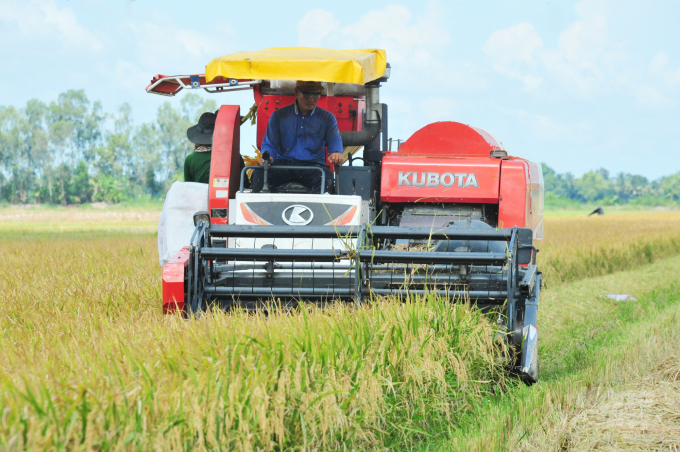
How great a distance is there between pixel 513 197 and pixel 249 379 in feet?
11.5

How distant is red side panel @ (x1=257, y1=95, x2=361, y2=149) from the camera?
606 cm

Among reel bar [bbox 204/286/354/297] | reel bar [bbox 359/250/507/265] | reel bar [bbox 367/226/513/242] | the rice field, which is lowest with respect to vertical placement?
the rice field

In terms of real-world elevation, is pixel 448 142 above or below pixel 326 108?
below

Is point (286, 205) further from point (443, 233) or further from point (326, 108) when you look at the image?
point (326, 108)

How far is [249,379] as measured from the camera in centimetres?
268

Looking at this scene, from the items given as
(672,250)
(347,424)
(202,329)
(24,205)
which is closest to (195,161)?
(202,329)

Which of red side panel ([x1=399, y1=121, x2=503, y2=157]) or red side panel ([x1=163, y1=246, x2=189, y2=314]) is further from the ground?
red side panel ([x1=399, y1=121, x2=503, y2=157])

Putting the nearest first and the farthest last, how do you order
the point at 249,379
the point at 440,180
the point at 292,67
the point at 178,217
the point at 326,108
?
the point at 249,379 → the point at 292,67 → the point at 440,180 → the point at 178,217 → the point at 326,108

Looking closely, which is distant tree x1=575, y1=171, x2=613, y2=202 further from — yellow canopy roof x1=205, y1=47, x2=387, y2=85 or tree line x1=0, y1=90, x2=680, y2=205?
yellow canopy roof x1=205, y1=47, x2=387, y2=85

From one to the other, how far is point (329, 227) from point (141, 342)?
4.69 ft

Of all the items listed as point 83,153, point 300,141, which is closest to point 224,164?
point 300,141

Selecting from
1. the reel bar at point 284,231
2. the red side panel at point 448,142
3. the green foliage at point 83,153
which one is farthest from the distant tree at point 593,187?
the reel bar at point 284,231

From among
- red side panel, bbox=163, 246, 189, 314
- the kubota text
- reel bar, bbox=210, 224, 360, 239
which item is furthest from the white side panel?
red side panel, bbox=163, 246, 189, 314

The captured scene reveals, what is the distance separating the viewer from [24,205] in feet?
199
